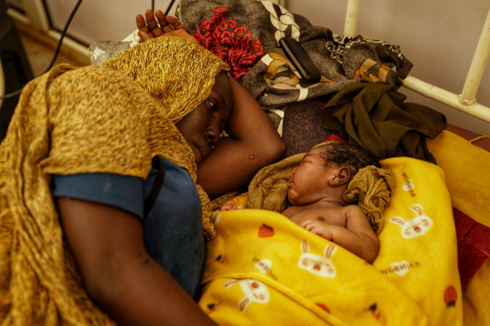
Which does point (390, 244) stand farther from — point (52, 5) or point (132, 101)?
point (52, 5)

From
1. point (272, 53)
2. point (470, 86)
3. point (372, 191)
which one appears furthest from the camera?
point (272, 53)

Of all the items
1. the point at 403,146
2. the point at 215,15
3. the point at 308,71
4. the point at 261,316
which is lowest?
the point at 261,316

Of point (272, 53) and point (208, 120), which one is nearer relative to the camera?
point (208, 120)

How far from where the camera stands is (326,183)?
0.98 meters

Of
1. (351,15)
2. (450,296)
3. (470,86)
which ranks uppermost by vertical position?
(351,15)

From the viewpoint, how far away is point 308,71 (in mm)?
1145

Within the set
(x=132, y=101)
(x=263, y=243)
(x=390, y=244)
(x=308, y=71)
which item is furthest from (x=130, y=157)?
(x=308, y=71)

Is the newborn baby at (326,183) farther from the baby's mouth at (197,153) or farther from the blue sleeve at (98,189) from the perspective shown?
the blue sleeve at (98,189)

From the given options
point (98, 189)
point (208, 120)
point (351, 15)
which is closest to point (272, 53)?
point (351, 15)

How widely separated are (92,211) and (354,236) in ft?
1.74

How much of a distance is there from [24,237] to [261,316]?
0.41 m

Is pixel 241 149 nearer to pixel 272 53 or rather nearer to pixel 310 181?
pixel 310 181

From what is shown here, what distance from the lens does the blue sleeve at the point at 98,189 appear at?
1.76 feet

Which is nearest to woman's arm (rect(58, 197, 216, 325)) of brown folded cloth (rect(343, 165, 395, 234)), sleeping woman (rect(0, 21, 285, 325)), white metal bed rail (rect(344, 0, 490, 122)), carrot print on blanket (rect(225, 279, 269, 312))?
sleeping woman (rect(0, 21, 285, 325))
